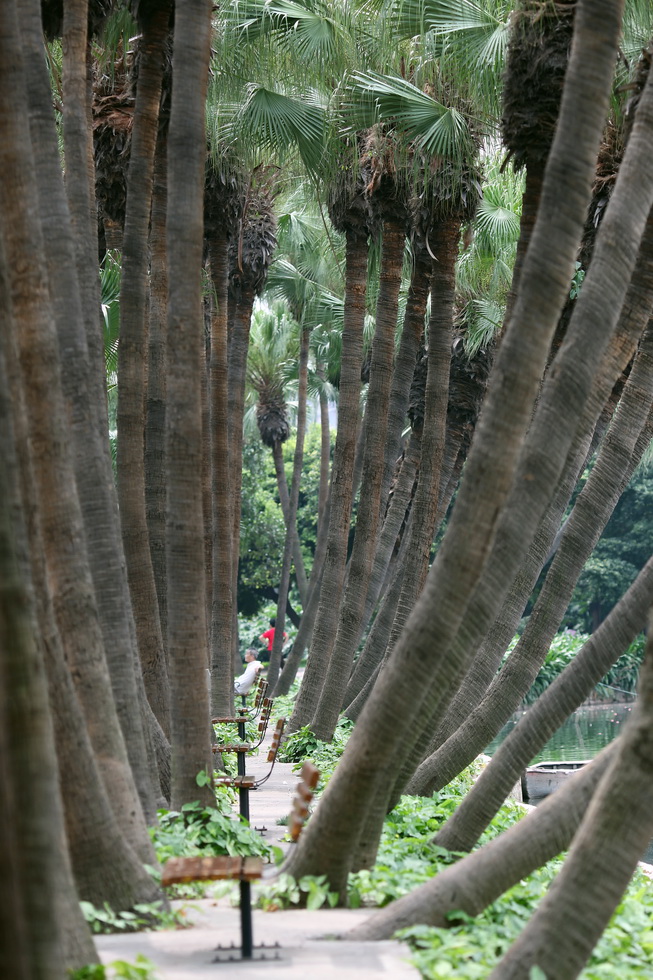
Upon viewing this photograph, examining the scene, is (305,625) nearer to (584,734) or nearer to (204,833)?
(584,734)

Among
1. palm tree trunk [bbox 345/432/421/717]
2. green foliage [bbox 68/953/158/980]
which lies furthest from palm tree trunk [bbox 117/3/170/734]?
palm tree trunk [bbox 345/432/421/717]

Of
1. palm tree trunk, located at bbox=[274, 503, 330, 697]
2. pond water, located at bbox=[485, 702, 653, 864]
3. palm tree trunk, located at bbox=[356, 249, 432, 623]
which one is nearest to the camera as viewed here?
palm tree trunk, located at bbox=[356, 249, 432, 623]

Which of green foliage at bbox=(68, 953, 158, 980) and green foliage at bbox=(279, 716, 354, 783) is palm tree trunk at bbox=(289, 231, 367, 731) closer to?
green foliage at bbox=(279, 716, 354, 783)

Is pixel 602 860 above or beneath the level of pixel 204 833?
above

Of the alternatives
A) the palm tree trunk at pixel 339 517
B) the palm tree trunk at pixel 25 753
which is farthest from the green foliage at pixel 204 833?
the palm tree trunk at pixel 339 517

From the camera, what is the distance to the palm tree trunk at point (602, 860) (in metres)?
4.32

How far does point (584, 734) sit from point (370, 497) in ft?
57.3

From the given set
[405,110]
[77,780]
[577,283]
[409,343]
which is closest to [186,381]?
[77,780]

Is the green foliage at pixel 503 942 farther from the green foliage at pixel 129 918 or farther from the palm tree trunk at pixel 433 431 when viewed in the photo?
the palm tree trunk at pixel 433 431

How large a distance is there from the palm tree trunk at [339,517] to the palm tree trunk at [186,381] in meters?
8.03

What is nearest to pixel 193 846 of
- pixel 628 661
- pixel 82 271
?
pixel 82 271

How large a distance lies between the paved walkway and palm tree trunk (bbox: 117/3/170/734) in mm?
3318

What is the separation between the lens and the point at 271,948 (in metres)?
5.37

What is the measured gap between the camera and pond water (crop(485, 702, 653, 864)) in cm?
2567
